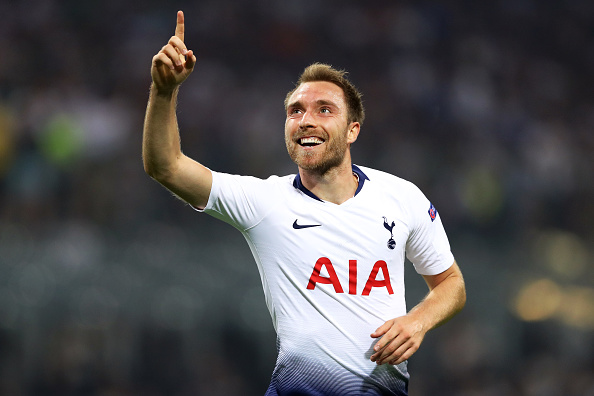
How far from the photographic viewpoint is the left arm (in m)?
3.12

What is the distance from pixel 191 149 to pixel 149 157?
5.42 m

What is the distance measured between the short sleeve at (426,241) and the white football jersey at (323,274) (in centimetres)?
9

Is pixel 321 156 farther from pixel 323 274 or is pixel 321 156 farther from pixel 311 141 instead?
pixel 323 274

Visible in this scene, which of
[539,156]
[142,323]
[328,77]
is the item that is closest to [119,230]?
[142,323]

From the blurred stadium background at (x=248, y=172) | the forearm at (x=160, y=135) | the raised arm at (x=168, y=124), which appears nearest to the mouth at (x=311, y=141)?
the raised arm at (x=168, y=124)

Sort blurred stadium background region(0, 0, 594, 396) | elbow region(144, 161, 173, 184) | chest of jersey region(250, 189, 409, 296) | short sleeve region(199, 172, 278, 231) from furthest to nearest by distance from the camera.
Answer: blurred stadium background region(0, 0, 594, 396), chest of jersey region(250, 189, 409, 296), short sleeve region(199, 172, 278, 231), elbow region(144, 161, 173, 184)

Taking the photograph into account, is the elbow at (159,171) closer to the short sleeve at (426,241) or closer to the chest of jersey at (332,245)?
the chest of jersey at (332,245)

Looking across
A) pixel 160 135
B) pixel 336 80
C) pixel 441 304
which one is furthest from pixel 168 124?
pixel 441 304

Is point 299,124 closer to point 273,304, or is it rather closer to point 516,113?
point 273,304

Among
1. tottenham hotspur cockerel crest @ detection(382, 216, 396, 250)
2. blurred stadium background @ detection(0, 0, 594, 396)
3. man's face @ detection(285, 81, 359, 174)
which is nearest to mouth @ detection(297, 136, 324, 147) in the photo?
man's face @ detection(285, 81, 359, 174)

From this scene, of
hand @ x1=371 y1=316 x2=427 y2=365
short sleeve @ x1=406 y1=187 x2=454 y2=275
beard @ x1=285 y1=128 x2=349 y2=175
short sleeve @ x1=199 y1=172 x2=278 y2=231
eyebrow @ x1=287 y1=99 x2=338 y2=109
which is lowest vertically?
hand @ x1=371 y1=316 x2=427 y2=365

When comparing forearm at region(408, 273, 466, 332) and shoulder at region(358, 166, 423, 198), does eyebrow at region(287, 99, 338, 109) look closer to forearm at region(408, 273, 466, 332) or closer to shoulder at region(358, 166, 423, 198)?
shoulder at region(358, 166, 423, 198)

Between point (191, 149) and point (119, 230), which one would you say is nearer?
point (119, 230)

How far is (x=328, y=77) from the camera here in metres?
3.70
